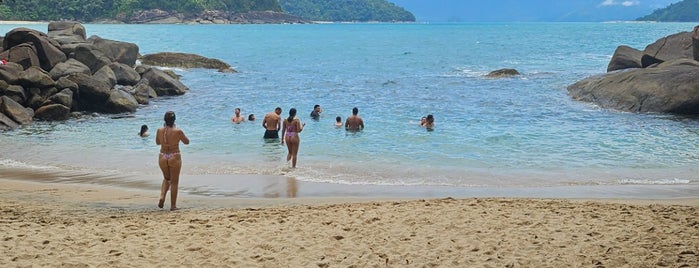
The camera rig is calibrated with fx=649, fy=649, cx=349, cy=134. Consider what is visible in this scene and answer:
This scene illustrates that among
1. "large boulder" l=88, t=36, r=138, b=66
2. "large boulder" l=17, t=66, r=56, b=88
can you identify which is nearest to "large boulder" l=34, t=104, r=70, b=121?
"large boulder" l=17, t=66, r=56, b=88

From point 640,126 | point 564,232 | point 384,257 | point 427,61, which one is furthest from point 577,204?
point 427,61

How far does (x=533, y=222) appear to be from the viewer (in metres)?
8.81

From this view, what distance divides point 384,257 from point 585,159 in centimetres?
903

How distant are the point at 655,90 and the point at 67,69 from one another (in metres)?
20.5

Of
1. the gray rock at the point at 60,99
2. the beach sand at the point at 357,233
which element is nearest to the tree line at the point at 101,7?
the gray rock at the point at 60,99

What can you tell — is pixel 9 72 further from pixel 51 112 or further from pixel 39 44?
pixel 39 44

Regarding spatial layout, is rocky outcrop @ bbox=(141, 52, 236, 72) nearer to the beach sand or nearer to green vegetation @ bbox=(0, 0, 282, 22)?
the beach sand

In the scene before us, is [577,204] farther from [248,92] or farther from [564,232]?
[248,92]

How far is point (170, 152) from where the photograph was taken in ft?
33.2

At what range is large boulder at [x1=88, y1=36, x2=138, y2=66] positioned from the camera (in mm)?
30938

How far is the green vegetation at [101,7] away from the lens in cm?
12538

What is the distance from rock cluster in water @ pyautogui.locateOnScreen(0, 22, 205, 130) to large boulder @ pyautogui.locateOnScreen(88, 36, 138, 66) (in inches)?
88.0

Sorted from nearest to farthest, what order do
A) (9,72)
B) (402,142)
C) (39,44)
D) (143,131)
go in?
(402,142)
(143,131)
(9,72)
(39,44)

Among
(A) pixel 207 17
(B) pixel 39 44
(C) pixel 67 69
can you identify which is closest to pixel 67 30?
(B) pixel 39 44
